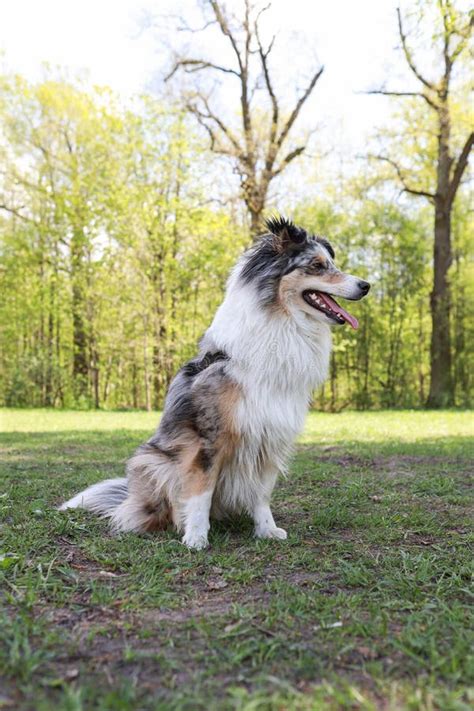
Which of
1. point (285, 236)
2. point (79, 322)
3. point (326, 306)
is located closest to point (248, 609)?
point (326, 306)

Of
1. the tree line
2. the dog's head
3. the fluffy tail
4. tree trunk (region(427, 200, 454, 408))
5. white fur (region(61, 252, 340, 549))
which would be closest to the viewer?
white fur (region(61, 252, 340, 549))

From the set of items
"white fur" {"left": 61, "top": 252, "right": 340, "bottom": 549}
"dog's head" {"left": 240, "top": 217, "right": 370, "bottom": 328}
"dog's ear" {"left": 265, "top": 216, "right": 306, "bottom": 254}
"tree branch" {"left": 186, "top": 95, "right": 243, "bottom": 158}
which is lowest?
"white fur" {"left": 61, "top": 252, "right": 340, "bottom": 549}

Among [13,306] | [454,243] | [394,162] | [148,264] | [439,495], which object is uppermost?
[394,162]

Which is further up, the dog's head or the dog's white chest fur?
the dog's head

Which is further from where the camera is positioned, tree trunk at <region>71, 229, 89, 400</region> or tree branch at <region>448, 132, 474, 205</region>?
tree trunk at <region>71, 229, 89, 400</region>

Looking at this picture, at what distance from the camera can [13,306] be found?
2383 centimetres

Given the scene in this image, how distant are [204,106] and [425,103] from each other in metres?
7.81

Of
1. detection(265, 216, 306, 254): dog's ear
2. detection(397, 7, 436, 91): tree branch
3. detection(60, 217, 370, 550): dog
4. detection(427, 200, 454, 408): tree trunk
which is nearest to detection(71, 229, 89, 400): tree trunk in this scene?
detection(427, 200, 454, 408): tree trunk

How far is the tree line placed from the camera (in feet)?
71.3

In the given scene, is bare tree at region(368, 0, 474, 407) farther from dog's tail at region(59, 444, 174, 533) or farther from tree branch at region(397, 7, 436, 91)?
dog's tail at region(59, 444, 174, 533)

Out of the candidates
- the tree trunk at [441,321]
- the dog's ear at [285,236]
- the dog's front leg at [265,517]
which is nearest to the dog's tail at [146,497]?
the dog's front leg at [265,517]

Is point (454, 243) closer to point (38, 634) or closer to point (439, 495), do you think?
point (439, 495)

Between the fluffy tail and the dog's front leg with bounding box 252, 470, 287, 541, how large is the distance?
3.47 ft

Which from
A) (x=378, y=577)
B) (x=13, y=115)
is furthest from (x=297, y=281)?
(x=13, y=115)
